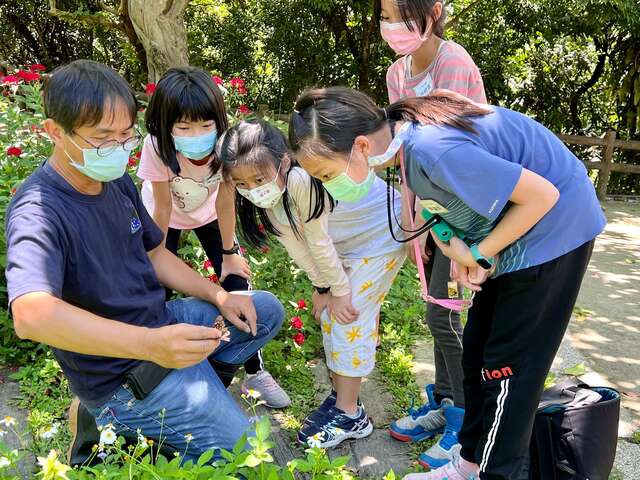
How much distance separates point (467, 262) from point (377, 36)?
9066 millimetres

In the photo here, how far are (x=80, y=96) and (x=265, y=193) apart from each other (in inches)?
27.7

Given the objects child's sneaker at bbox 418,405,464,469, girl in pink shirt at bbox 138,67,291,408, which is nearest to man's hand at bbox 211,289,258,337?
girl in pink shirt at bbox 138,67,291,408

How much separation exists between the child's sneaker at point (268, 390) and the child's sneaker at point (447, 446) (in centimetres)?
66

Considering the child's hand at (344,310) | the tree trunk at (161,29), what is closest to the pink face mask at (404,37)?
the child's hand at (344,310)

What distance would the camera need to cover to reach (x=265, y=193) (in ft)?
7.25

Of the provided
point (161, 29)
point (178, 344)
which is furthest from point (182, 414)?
point (161, 29)

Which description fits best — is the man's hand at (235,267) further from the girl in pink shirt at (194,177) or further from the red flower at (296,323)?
the red flower at (296,323)

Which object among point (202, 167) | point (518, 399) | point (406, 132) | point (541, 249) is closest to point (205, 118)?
point (202, 167)

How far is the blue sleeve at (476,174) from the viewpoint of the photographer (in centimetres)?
158

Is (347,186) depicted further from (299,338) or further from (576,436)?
(299,338)

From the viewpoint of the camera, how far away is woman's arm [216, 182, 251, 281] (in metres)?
2.65

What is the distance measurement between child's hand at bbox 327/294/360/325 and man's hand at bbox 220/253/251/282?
0.55 m

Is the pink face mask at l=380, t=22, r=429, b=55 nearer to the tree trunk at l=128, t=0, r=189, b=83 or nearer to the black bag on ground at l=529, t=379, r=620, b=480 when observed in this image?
the black bag on ground at l=529, t=379, r=620, b=480

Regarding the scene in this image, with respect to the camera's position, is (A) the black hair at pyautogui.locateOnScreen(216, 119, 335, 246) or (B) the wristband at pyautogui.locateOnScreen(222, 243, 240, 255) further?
(B) the wristband at pyautogui.locateOnScreen(222, 243, 240, 255)
